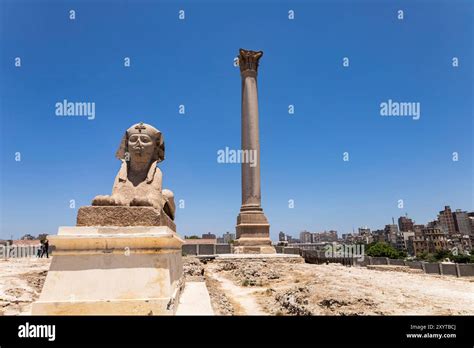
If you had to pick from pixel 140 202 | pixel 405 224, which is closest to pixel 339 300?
pixel 140 202

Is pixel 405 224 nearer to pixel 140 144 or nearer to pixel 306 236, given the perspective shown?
pixel 306 236

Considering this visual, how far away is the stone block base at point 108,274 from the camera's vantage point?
3922 mm

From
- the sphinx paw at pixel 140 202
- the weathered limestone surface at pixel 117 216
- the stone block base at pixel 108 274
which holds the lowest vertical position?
the stone block base at pixel 108 274

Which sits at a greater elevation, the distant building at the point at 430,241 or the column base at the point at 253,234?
the column base at the point at 253,234

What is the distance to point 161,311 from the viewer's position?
154 inches

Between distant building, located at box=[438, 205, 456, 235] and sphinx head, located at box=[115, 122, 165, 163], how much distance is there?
151 m

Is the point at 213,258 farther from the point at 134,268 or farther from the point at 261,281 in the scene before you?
the point at 134,268

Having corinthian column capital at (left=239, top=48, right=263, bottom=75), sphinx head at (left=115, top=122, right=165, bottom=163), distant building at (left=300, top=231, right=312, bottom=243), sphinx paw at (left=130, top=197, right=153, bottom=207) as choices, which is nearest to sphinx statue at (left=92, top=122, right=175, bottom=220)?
sphinx head at (left=115, top=122, right=165, bottom=163)

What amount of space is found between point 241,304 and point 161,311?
4.97m

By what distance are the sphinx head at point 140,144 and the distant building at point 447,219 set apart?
495 ft

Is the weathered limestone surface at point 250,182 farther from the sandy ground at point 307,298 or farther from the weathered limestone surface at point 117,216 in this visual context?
the weathered limestone surface at point 117,216

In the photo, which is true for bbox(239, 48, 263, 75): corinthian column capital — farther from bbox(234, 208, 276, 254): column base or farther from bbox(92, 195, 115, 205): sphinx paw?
bbox(92, 195, 115, 205): sphinx paw

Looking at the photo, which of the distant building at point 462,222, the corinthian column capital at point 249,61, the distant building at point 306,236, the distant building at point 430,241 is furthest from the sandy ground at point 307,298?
the distant building at point 306,236

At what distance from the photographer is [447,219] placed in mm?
136750
